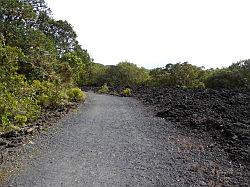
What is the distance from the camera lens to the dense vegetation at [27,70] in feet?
45.8

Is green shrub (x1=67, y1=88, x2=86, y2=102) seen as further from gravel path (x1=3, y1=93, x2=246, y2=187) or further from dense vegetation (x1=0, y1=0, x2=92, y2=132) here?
gravel path (x1=3, y1=93, x2=246, y2=187)

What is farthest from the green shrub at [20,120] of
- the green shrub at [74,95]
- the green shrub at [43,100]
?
the green shrub at [74,95]

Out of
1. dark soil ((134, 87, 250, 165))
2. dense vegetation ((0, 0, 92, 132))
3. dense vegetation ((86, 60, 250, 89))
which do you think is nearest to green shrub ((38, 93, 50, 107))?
dense vegetation ((0, 0, 92, 132))

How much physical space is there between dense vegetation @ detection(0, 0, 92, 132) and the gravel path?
1465 millimetres

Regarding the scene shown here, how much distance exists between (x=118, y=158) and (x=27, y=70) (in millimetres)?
12525

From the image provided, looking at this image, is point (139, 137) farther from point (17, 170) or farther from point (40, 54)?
point (40, 54)

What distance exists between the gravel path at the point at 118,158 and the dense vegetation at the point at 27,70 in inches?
57.7

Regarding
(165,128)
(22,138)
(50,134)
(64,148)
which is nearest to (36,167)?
(64,148)

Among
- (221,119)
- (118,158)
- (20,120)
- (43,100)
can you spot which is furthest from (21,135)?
(43,100)

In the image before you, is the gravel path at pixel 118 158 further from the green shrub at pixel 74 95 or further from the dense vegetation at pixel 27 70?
the green shrub at pixel 74 95

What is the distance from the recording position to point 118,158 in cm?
955

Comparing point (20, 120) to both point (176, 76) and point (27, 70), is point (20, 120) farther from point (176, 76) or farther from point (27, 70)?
point (176, 76)

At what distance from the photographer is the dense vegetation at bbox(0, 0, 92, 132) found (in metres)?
14.0

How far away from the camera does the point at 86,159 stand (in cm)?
945
